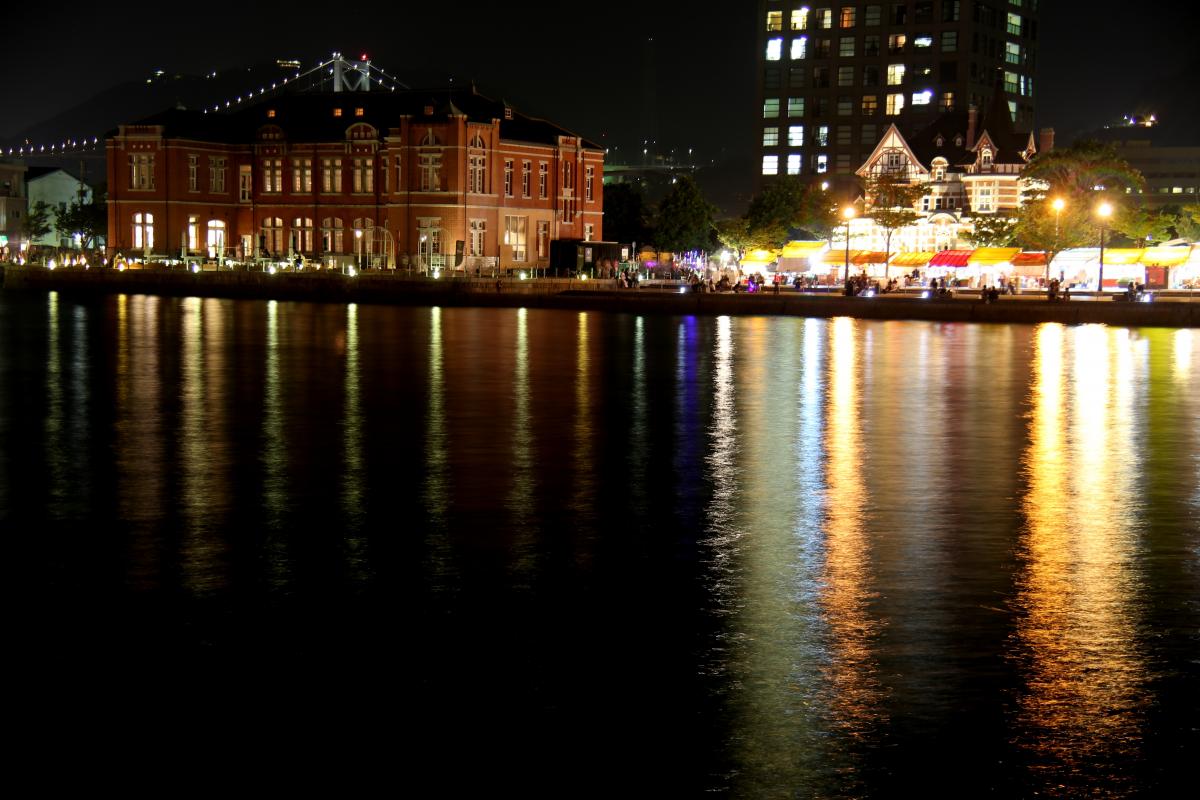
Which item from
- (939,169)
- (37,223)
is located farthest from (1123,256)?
(37,223)

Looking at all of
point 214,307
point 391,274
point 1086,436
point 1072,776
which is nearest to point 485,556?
point 1072,776

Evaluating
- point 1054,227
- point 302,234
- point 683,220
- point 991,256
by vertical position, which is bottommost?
point 991,256

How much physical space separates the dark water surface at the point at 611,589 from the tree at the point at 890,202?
64905mm

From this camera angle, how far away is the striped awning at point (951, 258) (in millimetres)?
79000

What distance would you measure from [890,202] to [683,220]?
21.2 meters

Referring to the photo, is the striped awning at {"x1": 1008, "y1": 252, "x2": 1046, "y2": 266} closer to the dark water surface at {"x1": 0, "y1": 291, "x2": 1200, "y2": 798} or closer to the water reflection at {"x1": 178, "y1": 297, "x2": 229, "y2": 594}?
the dark water surface at {"x1": 0, "y1": 291, "x2": 1200, "y2": 798}

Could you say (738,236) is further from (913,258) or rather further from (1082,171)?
(1082,171)

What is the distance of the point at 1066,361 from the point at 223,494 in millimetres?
26237

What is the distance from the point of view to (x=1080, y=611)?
10.2m

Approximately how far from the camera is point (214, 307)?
58.2 meters

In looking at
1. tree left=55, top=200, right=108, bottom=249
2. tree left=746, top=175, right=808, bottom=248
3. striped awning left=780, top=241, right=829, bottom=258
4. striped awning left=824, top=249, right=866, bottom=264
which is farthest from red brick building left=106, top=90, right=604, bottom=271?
tree left=55, top=200, right=108, bottom=249

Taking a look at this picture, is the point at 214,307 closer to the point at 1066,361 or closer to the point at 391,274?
the point at 391,274

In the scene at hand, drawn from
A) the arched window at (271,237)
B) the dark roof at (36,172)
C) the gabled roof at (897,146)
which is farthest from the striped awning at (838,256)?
the dark roof at (36,172)

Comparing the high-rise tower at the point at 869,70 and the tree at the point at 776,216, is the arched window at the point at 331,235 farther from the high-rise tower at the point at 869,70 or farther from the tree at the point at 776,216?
the high-rise tower at the point at 869,70
